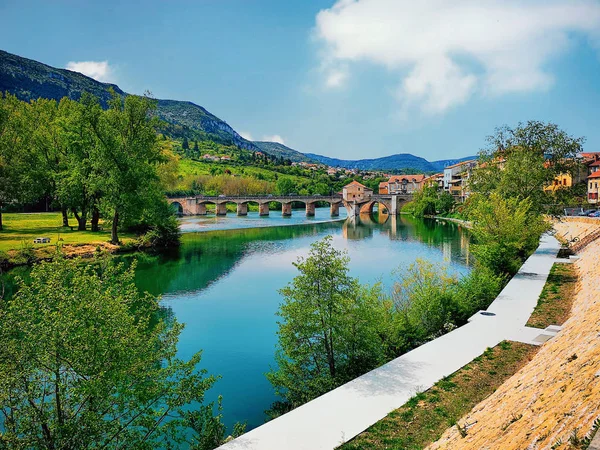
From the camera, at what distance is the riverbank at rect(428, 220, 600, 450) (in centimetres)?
488

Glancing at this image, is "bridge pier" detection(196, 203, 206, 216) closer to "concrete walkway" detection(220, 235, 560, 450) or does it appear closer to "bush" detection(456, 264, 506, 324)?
"bush" detection(456, 264, 506, 324)

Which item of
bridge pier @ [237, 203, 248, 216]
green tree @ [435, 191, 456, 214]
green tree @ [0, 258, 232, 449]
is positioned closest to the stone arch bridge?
bridge pier @ [237, 203, 248, 216]

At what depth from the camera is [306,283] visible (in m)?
11.8

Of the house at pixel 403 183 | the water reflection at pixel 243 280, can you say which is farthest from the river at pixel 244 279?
the house at pixel 403 183

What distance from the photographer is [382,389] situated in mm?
10219

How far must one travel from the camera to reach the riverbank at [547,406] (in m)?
4.88

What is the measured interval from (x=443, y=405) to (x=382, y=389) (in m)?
1.50

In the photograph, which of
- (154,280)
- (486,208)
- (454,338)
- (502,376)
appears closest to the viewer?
(502,376)

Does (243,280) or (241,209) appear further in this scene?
(241,209)

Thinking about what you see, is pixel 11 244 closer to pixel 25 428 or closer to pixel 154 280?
pixel 154 280

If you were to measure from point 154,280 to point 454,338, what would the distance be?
2311 cm

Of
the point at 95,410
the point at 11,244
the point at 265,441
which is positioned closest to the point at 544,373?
the point at 265,441

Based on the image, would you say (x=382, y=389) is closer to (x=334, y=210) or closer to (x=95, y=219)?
(x=95, y=219)

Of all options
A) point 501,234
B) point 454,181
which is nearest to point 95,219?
point 501,234
